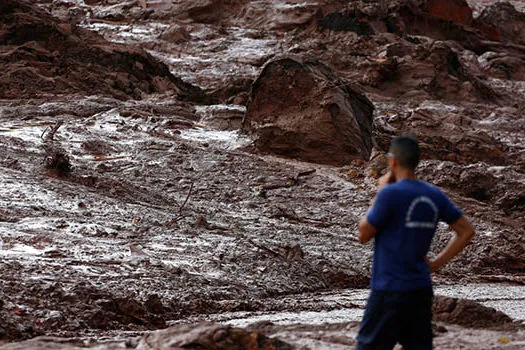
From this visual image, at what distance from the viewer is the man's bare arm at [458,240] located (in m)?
3.29

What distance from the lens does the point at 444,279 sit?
7953mm

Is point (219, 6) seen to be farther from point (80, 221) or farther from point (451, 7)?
point (80, 221)

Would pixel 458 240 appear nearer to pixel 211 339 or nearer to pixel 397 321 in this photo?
pixel 397 321

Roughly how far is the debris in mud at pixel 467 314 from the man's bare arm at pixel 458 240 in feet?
5.04

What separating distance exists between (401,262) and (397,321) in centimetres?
25

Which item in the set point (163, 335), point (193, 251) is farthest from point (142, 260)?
point (163, 335)

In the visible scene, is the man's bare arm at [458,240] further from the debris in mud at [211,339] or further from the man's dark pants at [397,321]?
the debris in mud at [211,339]

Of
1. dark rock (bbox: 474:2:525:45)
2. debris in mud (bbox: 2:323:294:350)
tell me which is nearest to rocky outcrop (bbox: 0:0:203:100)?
debris in mud (bbox: 2:323:294:350)

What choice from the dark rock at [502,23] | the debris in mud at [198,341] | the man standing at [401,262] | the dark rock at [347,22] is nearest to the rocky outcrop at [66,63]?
the dark rock at [347,22]

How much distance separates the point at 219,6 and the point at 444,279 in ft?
67.5

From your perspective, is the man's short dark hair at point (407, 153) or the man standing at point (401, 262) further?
the man's short dark hair at point (407, 153)

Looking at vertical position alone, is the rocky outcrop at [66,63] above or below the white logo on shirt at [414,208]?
below

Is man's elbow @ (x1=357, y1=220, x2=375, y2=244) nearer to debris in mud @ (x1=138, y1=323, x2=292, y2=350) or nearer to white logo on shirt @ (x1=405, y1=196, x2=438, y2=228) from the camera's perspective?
white logo on shirt @ (x1=405, y1=196, x2=438, y2=228)

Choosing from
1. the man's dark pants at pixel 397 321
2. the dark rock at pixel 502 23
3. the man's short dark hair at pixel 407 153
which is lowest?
the man's dark pants at pixel 397 321
